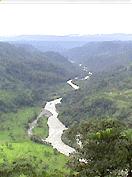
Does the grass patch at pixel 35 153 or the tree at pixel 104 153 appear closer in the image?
the tree at pixel 104 153

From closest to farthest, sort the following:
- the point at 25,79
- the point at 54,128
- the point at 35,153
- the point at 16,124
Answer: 1. the point at 35,153
2. the point at 54,128
3. the point at 16,124
4. the point at 25,79

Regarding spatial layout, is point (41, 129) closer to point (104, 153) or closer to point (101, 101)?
point (101, 101)

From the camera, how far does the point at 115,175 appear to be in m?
19.1

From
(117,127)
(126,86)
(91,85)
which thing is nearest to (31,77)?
(91,85)

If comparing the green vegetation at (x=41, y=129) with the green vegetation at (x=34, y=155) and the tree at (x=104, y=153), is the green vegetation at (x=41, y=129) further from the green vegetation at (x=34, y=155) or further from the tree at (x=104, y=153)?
the tree at (x=104, y=153)

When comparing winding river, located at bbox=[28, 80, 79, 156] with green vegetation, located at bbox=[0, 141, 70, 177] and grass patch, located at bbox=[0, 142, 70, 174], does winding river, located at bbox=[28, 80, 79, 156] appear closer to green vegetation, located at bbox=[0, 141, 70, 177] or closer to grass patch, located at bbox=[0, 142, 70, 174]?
grass patch, located at bbox=[0, 142, 70, 174]

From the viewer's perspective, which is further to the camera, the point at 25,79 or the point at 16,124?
the point at 25,79

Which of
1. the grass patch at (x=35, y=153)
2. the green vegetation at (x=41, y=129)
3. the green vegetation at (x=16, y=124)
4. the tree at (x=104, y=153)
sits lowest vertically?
the green vegetation at (x=16, y=124)

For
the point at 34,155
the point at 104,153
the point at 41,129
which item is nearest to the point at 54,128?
the point at 41,129

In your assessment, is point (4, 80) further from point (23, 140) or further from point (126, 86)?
point (23, 140)

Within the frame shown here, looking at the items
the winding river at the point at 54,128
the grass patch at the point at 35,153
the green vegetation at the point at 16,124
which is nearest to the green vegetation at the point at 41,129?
the winding river at the point at 54,128

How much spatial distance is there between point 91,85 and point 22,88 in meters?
22.1

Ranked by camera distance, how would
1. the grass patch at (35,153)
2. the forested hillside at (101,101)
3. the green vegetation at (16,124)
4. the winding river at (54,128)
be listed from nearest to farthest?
the grass patch at (35,153) < the winding river at (54,128) < the green vegetation at (16,124) < the forested hillside at (101,101)

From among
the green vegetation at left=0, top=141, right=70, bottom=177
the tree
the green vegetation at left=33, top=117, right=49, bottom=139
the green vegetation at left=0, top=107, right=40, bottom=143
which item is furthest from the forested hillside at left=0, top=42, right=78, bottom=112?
the tree
